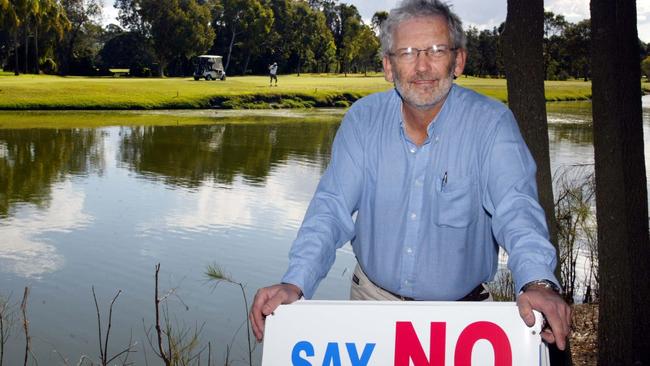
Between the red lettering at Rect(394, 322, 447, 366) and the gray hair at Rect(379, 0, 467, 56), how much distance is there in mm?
747

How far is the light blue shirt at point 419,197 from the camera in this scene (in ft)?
7.63

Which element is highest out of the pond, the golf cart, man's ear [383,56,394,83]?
the golf cart

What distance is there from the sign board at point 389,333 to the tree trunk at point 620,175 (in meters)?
2.97

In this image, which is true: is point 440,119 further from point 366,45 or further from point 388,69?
point 366,45

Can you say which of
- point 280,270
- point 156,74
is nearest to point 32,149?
point 280,270

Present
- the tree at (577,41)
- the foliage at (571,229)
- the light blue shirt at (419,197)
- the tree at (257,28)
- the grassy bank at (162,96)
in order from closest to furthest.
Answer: the light blue shirt at (419,197) < the foliage at (571,229) < the grassy bank at (162,96) < the tree at (257,28) < the tree at (577,41)

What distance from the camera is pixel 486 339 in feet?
7.09

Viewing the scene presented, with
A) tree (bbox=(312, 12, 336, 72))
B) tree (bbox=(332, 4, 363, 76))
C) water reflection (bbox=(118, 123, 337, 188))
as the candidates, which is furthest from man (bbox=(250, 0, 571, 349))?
tree (bbox=(332, 4, 363, 76))

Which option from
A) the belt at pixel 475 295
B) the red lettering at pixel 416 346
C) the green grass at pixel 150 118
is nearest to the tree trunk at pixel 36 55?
the green grass at pixel 150 118

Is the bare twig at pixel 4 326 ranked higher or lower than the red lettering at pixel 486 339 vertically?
lower

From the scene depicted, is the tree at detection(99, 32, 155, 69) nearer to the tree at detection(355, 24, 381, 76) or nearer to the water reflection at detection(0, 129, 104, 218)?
the tree at detection(355, 24, 381, 76)

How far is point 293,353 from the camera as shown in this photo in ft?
7.36

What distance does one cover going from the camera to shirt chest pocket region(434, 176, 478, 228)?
2.39 meters

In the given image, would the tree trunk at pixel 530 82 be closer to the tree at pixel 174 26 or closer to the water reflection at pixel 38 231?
the water reflection at pixel 38 231
